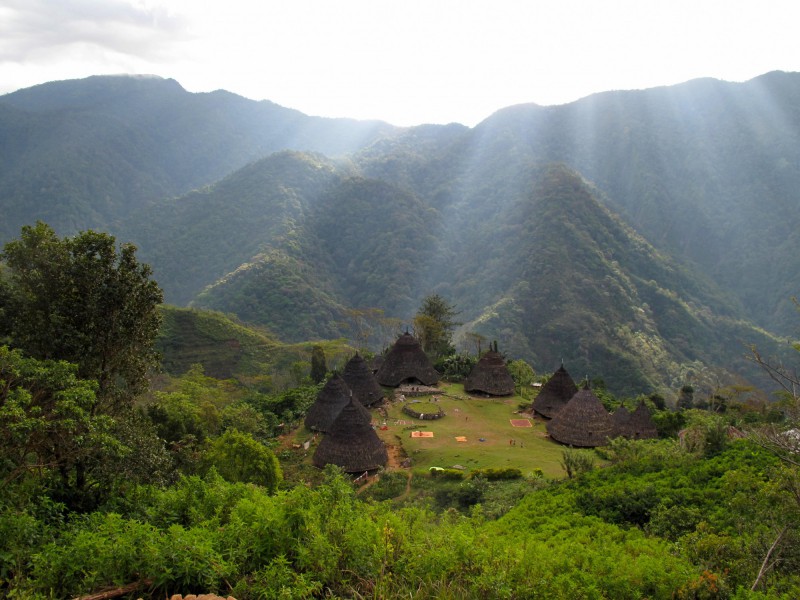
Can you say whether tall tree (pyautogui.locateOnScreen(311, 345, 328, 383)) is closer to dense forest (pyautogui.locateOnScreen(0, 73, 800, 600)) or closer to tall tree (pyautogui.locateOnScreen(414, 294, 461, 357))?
dense forest (pyautogui.locateOnScreen(0, 73, 800, 600))

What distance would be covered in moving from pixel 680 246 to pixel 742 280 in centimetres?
1804

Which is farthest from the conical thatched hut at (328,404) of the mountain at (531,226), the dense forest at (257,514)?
the mountain at (531,226)

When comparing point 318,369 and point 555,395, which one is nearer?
point 555,395

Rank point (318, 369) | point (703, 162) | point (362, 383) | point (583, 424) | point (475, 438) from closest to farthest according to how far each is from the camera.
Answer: point (583, 424), point (475, 438), point (362, 383), point (318, 369), point (703, 162)

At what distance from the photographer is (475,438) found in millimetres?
25672

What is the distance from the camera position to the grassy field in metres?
22.4

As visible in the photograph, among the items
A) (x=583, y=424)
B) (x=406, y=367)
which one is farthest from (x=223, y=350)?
(x=583, y=424)

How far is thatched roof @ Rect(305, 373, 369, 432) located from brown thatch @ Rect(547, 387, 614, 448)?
1144cm

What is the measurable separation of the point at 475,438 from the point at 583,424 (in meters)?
5.57

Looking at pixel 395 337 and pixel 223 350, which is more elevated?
Result: pixel 223 350

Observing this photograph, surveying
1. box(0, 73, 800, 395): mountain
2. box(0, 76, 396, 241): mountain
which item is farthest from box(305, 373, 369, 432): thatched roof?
box(0, 76, 396, 241): mountain

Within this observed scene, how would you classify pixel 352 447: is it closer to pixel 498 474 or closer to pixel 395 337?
pixel 498 474

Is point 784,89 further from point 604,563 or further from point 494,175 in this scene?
Answer: point 604,563

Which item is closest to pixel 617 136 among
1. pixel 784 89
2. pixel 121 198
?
pixel 784 89
